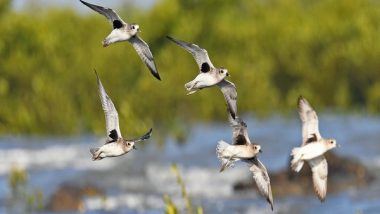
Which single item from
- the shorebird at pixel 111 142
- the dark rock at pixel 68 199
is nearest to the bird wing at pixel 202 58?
the shorebird at pixel 111 142

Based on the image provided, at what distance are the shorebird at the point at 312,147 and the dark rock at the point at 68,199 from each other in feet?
42.0

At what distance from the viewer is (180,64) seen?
33781mm

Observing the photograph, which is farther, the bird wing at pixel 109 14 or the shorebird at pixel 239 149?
the shorebird at pixel 239 149

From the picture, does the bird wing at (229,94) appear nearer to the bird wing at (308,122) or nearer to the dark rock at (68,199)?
the bird wing at (308,122)

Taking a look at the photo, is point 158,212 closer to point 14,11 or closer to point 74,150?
point 74,150

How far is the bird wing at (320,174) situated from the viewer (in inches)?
299

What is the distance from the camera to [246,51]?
37531 mm

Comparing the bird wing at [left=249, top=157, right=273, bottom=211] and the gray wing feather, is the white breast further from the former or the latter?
the gray wing feather

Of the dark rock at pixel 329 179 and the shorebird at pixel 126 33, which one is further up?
the dark rock at pixel 329 179

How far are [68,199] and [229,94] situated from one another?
14.1 m

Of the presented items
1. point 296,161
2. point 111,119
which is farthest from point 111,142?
point 296,161

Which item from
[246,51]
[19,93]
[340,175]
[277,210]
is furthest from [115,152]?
[246,51]

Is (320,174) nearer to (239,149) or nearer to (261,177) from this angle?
(261,177)

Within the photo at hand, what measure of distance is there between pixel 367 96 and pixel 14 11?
12752 mm
